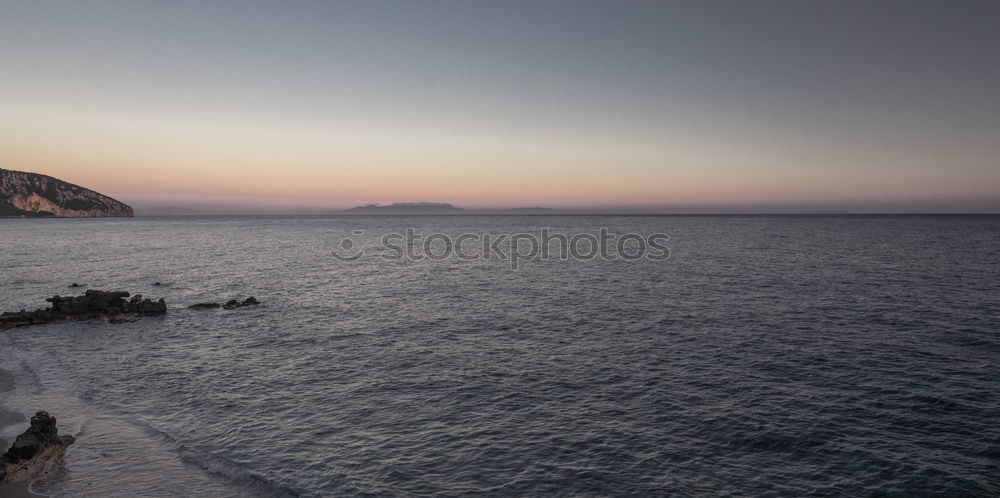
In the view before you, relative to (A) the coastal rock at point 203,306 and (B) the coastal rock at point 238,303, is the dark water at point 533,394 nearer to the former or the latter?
(B) the coastal rock at point 238,303

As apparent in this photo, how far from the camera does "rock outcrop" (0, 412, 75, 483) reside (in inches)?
707

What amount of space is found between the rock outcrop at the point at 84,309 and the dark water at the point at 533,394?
8.61 ft

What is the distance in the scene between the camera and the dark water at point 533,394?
1956 centimetres

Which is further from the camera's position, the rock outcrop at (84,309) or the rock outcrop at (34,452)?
the rock outcrop at (84,309)

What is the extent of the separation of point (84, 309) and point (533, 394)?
4582 cm

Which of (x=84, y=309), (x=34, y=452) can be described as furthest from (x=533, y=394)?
(x=84, y=309)

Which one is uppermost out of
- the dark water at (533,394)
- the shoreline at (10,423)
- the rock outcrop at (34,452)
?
the rock outcrop at (34,452)

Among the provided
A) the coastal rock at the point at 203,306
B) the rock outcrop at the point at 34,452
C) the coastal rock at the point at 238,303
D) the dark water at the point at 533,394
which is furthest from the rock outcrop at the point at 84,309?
the rock outcrop at the point at 34,452

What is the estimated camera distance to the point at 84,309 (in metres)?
47.4

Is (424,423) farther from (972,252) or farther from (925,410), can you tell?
(972,252)

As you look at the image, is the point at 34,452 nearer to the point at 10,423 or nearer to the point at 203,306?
the point at 10,423

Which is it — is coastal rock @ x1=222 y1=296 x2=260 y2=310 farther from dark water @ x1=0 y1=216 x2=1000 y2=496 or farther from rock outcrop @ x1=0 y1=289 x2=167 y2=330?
rock outcrop @ x1=0 y1=289 x2=167 y2=330

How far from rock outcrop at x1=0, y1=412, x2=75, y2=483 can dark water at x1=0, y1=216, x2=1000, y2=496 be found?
84cm

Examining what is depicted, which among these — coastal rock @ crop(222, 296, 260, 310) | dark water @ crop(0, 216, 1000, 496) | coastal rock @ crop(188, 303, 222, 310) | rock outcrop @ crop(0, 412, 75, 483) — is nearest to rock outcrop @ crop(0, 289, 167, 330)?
dark water @ crop(0, 216, 1000, 496)
